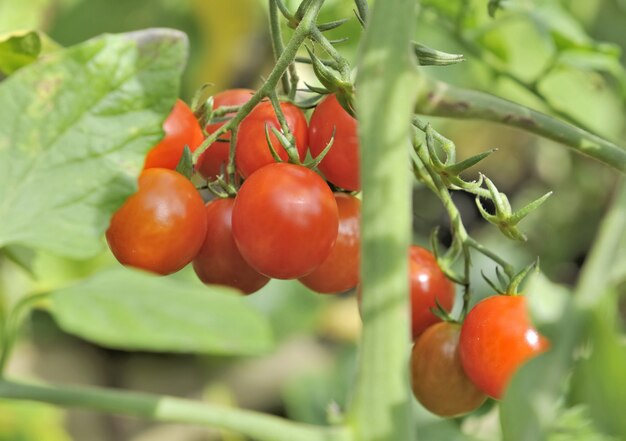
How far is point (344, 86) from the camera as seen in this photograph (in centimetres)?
58

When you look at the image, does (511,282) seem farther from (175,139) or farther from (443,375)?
(175,139)

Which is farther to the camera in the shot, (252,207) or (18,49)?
(18,49)

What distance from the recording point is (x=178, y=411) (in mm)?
565

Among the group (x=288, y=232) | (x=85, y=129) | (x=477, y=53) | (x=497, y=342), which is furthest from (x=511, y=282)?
(x=477, y=53)

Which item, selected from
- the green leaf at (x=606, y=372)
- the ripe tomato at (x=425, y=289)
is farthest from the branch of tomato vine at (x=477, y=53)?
the green leaf at (x=606, y=372)

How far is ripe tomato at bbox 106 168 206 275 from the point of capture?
60 cm

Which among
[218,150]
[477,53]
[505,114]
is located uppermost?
[505,114]

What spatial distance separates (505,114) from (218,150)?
0.25m

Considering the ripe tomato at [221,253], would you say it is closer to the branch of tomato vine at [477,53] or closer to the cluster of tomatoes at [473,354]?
the cluster of tomatoes at [473,354]

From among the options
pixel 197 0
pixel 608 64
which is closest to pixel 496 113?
pixel 608 64

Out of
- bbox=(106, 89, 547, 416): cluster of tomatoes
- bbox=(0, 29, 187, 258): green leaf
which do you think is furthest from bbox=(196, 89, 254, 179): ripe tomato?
bbox=(0, 29, 187, 258): green leaf

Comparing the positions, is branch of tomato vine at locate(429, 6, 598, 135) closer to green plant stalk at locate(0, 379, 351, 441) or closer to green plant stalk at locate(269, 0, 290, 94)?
green plant stalk at locate(269, 0, 290, 94)

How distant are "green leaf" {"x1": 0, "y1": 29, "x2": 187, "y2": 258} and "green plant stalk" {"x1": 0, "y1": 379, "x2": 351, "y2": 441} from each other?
103 mm

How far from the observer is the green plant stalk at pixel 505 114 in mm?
487
